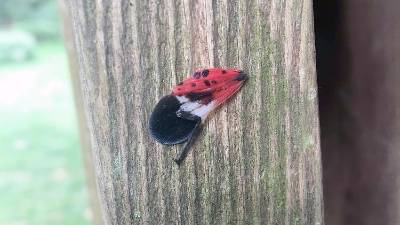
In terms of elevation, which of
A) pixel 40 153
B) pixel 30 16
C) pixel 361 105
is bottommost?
pixel 40 153

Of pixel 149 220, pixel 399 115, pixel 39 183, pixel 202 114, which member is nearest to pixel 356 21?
pixel 399 115

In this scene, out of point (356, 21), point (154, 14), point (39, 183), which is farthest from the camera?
point (39, 183)

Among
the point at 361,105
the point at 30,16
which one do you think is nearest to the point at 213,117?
the point at 361,105

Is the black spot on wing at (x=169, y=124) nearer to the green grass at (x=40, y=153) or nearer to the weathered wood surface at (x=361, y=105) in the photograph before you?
the weathered wood surface at (x=361, y=105)

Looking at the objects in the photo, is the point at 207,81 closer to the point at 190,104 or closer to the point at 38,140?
the point at 190,104

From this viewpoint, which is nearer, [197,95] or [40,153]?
[197,95]

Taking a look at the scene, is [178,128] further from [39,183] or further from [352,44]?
[39,183]

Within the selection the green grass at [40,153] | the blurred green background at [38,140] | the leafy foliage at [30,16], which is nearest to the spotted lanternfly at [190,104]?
the blurred green background at [38,140]
